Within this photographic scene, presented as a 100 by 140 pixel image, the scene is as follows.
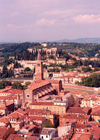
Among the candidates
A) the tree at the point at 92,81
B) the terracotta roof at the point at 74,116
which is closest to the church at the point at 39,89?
the terracotta roof at the point at 74,116

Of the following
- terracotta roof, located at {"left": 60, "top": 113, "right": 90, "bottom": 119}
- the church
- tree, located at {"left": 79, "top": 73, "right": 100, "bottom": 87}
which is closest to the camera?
terracotta roof, located at {"left": 60, "top": 113, "right": 90, "bottom": 119}

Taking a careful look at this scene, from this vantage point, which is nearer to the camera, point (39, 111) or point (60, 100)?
point (39, 111)

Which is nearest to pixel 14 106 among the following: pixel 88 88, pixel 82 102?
pixel 82 102

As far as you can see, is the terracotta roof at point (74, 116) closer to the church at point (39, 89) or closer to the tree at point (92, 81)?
the church at point (39, 89)

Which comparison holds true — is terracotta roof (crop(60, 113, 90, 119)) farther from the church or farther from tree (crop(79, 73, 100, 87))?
tree (crop(79, 73, 100, 87))

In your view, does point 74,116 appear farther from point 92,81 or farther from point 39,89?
point 92,81

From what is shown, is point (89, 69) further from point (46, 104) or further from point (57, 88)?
point (46, 104)

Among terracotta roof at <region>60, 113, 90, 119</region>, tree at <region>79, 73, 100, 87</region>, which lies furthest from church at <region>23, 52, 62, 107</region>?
tree at <region>79, 73, 100, 87</region>

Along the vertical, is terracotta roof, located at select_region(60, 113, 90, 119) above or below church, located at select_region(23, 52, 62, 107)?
below

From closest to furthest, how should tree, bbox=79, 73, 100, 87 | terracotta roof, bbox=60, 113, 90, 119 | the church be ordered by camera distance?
1. terracotta roof, bbox=60, 113, 90, 119
2. the church
3. tree, bbox=79, 73, 100, 87

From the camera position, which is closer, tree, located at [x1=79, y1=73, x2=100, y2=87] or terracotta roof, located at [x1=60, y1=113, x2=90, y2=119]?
terracotta roof, located at [x1=60, y1=113, x2=90, y2=119]

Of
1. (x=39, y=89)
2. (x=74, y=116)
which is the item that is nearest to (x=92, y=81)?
(x=39, y=89)
